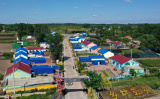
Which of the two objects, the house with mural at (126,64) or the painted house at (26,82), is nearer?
the painted house at (26,82)

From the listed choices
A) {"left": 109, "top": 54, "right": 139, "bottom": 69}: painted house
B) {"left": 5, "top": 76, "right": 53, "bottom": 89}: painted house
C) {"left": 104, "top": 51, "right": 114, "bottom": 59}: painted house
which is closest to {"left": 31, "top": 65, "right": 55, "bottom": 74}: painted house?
{"left": 5, "top": 76, "right": 53, "bottom": 89}: painted house

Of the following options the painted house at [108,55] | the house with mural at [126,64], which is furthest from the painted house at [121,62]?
the painted house at [108,55]

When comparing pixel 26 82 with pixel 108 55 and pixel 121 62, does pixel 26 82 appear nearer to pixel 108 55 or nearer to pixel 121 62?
pixel 121 62

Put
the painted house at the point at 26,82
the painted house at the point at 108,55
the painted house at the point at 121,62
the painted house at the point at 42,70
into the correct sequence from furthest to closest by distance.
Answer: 1. the painted house at the point at 108,55
2. the painted house at the point at 121,62
3. the painted house at the point at 42,70
4. the painted house at the point at 26,82

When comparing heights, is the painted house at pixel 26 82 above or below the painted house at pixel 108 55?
below

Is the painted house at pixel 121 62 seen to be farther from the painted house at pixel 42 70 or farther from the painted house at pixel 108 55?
the painted house at pixel 42 70

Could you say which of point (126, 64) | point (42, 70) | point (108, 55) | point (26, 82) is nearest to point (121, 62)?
point (126, 64)

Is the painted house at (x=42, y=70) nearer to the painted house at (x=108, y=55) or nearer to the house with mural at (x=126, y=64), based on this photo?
the house with mural at (x=126, y=64)

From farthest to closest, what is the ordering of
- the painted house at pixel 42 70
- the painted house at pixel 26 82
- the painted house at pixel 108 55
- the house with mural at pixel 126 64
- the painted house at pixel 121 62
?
the painted house at pixel 108 55
the painted house at pixel 121 62
the house with mural at pixel 126 64
the painted house at pixel 42 70
the painted house at pixel 26 82

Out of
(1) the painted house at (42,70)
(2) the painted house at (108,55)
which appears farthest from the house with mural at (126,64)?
(1) the painted house at (42,70)

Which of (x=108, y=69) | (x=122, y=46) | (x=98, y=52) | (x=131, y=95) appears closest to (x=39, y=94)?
(x=131, y=95)

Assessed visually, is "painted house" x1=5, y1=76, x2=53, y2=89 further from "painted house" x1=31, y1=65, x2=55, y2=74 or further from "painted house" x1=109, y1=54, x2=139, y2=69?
"painted house" x1=109, y1=54, x2=139, y2=69

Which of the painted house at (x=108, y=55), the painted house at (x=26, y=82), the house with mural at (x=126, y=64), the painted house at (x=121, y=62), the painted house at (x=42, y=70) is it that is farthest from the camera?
the painted house at (x=108, y=55)

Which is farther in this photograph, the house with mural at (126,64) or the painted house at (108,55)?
the painted house at (108,55)
